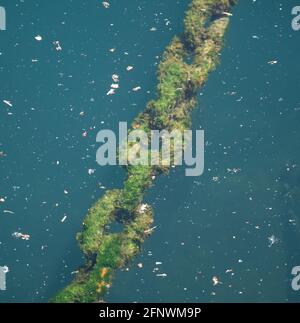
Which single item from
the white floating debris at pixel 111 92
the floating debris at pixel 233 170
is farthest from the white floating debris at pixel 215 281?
the white floating debris at pixel 111 92

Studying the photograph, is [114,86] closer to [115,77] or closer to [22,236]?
[115,77]

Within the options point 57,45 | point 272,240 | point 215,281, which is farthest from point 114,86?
point 272,240

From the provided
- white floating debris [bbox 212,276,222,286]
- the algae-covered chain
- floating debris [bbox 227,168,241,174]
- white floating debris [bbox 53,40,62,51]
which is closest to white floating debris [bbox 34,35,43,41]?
white floating debris [bbox 53,40,62,51]

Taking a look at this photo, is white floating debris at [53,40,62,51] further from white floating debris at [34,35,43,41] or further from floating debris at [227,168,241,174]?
floating debris at [227,168,241,174]

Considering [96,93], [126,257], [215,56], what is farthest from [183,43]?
[126,257]

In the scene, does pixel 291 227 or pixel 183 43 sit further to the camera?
pixel 291 227

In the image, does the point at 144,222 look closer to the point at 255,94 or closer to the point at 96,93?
the point at 96,93
